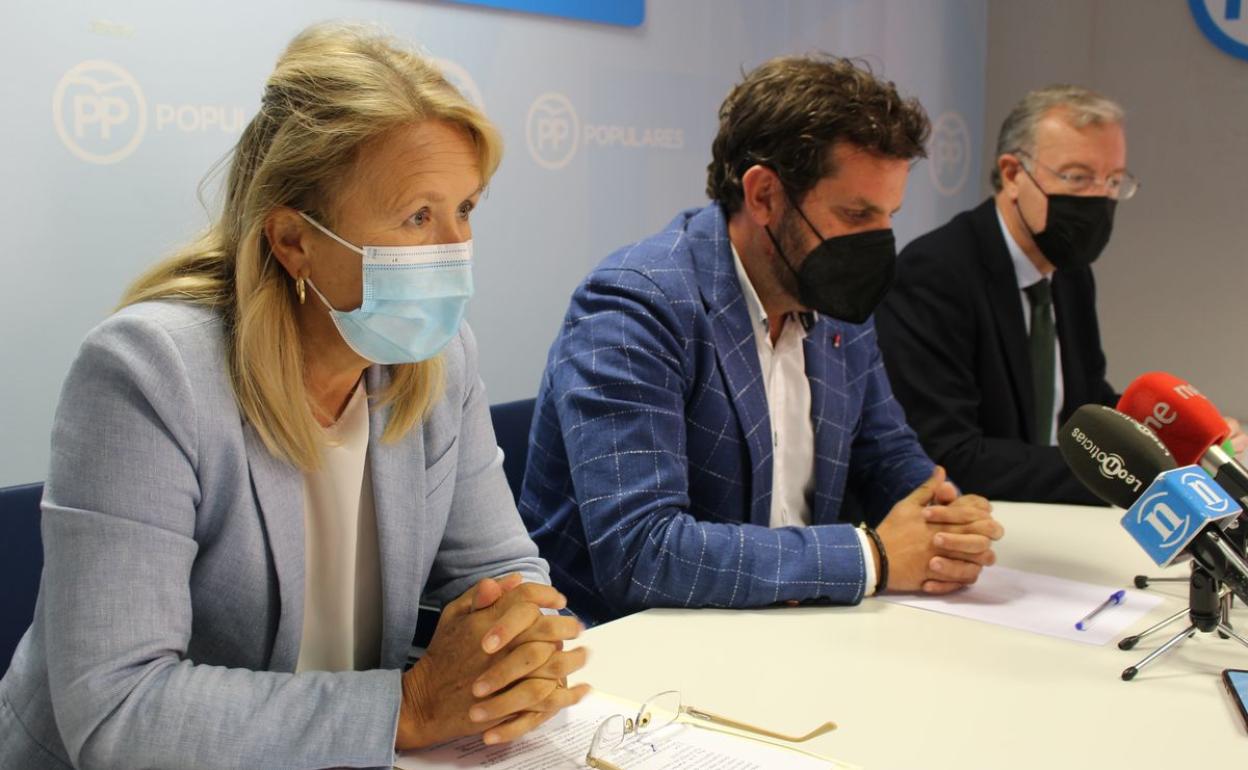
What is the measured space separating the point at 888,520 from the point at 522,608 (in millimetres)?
866

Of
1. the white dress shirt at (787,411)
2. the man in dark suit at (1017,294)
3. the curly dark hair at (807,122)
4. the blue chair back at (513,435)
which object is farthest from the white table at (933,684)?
the man in dark suit at (1017,294)

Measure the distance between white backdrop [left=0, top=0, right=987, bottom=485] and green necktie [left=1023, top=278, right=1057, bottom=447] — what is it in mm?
1082

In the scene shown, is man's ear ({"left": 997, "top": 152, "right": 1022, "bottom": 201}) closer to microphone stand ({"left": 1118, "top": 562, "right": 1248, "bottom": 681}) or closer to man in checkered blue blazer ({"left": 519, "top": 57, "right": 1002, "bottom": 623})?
man in checkered blue blazer ({"left": 519, "top": 57, "right": 1002, "bottom": 623})

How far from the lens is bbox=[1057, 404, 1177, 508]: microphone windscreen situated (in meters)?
1.74

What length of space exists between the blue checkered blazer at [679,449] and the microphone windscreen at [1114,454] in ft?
1.25

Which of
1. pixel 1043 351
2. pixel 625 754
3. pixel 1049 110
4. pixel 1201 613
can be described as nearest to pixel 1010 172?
pixel 1049 110

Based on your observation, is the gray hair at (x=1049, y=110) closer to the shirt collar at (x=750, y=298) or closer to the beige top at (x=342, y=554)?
the shirt collar at (x=750, y=298)

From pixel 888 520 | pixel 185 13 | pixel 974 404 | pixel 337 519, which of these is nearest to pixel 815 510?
pixel 888 520

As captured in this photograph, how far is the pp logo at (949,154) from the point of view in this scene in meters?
4.62

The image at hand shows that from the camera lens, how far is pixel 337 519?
154cm

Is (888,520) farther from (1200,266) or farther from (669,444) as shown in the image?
(1200,266)

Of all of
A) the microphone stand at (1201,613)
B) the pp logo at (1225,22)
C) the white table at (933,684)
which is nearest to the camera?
the white table at (933,684)

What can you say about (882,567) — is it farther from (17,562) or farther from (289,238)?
(17,562)

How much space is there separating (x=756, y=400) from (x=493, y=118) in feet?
4.24
